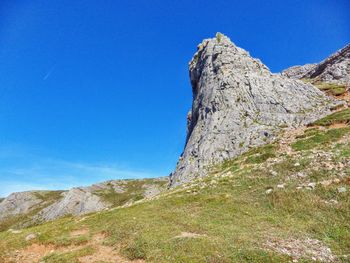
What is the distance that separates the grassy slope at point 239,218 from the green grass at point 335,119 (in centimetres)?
1013

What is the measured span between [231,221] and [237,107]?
42.8 meters

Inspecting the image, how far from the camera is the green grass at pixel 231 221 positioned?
17.5 meters

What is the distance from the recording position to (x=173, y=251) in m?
17.6

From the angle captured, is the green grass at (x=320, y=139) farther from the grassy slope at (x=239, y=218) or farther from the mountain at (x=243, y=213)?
the grassy slope at (x=239, y=218)

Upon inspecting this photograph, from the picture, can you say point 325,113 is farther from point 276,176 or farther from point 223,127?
point 276,176

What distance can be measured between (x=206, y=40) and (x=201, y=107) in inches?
1067

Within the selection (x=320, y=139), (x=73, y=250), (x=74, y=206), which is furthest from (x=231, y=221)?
(x=74, y=206)

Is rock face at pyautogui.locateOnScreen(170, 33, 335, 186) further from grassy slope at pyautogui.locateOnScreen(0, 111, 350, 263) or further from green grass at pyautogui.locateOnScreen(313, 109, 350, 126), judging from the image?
grassy slope at pyautogui.locateOnScreen(0, 111, 350, 263)

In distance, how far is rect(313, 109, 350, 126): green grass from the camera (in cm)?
4517

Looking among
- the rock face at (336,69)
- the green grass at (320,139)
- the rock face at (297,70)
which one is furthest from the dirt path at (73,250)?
the rock face at (297,70)

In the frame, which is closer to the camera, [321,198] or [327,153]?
[321,198]

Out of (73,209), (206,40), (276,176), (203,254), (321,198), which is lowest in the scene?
(203,254)

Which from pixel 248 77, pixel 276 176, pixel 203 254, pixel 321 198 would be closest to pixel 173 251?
pixel 203 254

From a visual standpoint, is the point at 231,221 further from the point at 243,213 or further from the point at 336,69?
the point at 336,69
